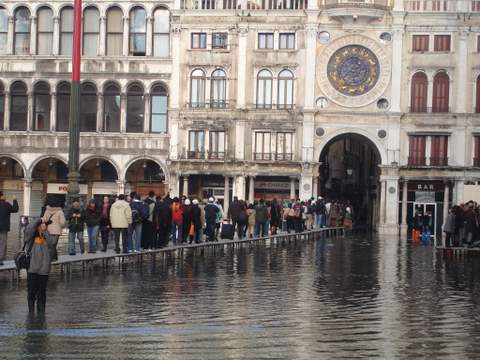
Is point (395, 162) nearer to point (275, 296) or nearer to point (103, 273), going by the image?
point (103, 273)

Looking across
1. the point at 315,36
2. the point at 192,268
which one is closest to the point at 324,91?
the point at 315,36

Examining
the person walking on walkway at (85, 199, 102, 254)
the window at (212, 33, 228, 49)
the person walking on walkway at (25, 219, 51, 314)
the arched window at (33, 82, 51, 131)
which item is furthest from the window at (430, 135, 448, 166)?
the person walking on walkway at (25, 219, 51, 314)

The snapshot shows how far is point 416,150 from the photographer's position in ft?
213

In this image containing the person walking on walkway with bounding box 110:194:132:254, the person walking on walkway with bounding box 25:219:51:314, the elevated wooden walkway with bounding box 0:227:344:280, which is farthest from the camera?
the person walking on walkway with bounding box 110:194:132:254

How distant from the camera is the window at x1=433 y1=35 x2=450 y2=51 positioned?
212 ft

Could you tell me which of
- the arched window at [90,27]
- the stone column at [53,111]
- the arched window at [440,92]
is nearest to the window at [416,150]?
the arched window at [440,92]

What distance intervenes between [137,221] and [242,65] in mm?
35628

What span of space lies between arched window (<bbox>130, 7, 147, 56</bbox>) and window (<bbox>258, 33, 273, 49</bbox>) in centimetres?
683

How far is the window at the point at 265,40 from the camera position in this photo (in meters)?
65.8

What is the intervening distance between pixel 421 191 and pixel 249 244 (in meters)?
24.6

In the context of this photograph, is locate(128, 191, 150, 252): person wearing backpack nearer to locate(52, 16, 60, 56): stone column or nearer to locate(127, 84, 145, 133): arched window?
locate(127, 84, 145, 133): arched window

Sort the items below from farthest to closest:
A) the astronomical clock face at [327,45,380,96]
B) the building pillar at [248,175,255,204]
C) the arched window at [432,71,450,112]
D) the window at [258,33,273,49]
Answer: the window at [258,33,273,49], the astronomical clock face at [327,45,380,96], the building pillar at [248,175,255,204], the arched window at [432,71,450,112]

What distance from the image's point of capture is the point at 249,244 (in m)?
42.7

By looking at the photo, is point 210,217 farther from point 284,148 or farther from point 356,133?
point 356,133
